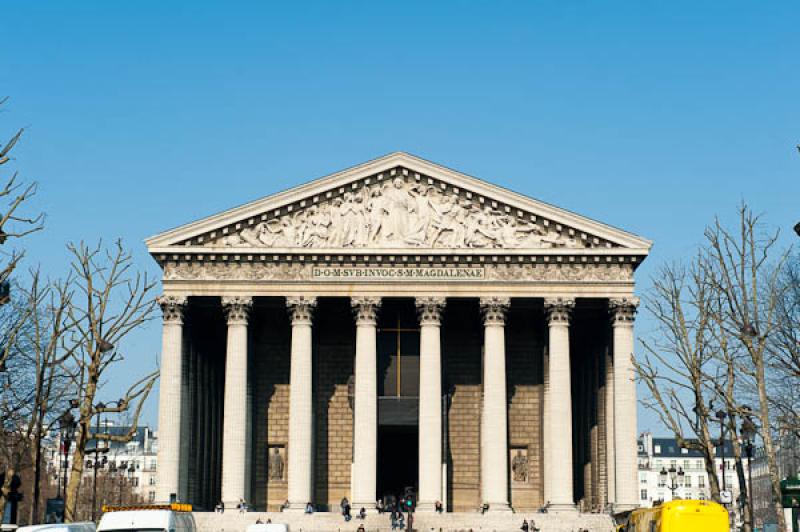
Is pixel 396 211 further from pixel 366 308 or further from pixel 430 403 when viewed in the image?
pixel 430 403

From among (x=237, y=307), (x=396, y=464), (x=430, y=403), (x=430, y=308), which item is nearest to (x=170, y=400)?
(x=237, y=307)

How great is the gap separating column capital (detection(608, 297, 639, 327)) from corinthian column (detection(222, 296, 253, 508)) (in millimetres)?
18684

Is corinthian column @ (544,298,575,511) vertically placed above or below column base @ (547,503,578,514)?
above

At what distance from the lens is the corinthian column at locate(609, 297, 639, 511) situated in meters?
63.9

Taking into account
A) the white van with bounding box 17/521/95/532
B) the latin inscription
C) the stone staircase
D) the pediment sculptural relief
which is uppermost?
the pediment sculptural relief

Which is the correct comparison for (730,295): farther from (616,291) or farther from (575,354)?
(575,354)

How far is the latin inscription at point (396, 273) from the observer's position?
6612 centimetres

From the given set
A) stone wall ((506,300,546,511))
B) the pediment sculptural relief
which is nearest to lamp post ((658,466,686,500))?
stone wall ((506,300,546,511))

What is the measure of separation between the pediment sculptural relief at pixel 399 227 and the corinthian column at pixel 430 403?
347cm

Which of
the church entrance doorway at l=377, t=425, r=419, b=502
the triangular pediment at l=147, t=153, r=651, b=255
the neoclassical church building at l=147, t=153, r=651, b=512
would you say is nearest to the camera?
the neoclassical church building at l=147, t=153, r=651, b=512

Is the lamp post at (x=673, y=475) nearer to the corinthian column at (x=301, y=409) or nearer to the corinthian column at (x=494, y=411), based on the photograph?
the corinthian column at (x=494, y=411)

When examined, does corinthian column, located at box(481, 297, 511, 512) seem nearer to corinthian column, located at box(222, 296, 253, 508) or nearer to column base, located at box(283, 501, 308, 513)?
column base, located at box(283, 501, 308, 513)

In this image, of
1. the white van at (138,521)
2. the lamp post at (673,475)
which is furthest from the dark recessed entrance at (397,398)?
the white van at (138,521)

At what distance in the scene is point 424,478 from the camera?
6412cm
